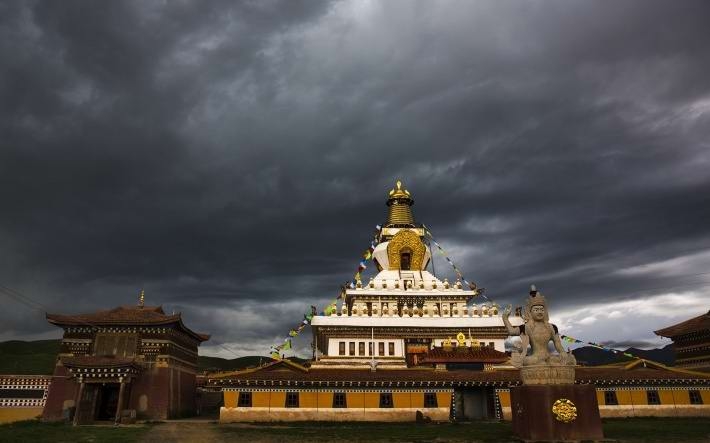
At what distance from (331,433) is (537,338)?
12653 mm

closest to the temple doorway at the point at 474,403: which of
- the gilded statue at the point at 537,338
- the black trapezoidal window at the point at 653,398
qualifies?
the black trapezoidal window at the point at 653,398

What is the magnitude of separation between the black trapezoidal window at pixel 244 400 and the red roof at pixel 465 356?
13.5 metres

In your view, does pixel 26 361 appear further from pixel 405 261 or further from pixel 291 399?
pixel 291 399

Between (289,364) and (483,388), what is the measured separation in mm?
14234

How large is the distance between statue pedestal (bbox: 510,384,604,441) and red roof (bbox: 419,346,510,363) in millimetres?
18376

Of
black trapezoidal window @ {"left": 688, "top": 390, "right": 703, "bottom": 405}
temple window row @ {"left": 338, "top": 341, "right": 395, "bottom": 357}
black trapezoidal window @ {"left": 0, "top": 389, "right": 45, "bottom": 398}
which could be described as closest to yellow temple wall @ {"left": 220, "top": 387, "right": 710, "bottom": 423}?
black trapezoidal window @ {"left": 688, "top": 390, "right": 703, "bottom": 405}

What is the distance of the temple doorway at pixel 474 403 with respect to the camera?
34969 mm

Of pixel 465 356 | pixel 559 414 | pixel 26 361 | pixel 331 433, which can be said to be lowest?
pixel 331 433

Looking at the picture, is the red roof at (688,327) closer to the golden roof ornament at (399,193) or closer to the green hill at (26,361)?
the golden roof ornament at (399,193)

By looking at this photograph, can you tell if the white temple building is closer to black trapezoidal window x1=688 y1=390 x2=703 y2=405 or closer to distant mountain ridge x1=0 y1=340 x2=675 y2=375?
distant mountain ridge x1=0 y1=340 x2=675 y2=375

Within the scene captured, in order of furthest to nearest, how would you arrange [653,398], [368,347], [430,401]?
[368,347] → [653,398] → [430,401]

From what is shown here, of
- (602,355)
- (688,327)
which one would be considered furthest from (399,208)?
(602,355)

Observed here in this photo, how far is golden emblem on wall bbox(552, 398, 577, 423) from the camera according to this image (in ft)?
59.8

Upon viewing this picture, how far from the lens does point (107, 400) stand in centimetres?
3922
